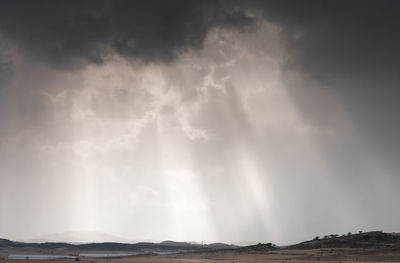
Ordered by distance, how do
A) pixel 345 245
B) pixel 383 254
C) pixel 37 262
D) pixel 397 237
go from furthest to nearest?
pixel 397 237 → pixel 345 245 → pixel 383 254 → pixel 37 262

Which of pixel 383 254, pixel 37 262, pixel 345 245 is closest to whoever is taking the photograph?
pixel 37 262

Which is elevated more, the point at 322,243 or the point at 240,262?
the point at 322,243

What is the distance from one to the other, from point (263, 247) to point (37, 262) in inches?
3696

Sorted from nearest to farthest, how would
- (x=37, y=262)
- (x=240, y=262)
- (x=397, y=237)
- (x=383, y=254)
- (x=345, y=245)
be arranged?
(x=37, y=262), (x=240, y=262), (x=383, y=254), (x=345, y=245), (x=397, y=237)

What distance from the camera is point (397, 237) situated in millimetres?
134000

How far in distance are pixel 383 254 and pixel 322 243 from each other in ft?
164

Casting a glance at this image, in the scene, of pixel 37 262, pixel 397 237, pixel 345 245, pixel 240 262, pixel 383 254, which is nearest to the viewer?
pixel 37 262

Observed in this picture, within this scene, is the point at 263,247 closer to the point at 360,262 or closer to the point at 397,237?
the point at 397,237

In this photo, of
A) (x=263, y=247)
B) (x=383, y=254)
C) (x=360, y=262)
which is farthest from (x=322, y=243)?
(x=360, y=262)

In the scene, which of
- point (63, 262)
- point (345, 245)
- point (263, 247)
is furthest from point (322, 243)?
point (63, 262)

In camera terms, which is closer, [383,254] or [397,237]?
[383,254]

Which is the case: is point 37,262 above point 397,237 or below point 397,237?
below

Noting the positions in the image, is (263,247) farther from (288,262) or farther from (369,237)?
(288,262)

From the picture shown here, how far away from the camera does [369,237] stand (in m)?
133
